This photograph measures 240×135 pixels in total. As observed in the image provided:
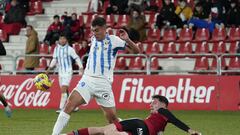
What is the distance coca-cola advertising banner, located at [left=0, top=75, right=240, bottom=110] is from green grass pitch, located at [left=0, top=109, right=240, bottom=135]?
79 cm

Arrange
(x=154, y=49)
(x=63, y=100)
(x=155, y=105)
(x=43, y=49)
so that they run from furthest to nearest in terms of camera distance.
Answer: (x=43, y=49) → (x=154, y=49) → (x=63, y=100) → (x=155, y=105)

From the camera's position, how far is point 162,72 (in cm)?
2502

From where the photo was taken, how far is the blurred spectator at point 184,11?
2892cm

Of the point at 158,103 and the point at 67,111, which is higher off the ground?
the point at 158,103

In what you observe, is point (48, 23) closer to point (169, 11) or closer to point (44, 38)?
point (44, 38)

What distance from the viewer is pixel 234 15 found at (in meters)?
28.2

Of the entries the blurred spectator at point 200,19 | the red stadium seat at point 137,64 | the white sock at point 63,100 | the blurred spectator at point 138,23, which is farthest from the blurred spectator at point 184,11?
the white sock at point 63,100

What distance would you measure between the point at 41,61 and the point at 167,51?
4368mm

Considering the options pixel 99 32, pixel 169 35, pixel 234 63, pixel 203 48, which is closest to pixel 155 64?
pixel 203 48

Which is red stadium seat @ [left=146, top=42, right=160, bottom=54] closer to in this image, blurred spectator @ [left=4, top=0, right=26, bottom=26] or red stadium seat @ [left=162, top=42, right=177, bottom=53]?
red stadium seat @ [left=162, top=42, right=177, bottom=53]

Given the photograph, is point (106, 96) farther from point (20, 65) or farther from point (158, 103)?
point (20, 65)

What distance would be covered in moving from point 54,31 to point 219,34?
618 centimetres

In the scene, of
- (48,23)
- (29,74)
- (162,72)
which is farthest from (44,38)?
(162,72)

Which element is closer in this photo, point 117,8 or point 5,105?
point 5,105
